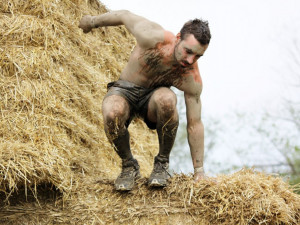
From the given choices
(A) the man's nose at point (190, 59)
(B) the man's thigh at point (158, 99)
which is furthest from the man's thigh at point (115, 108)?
(A) the man's nose at point (190, 59)

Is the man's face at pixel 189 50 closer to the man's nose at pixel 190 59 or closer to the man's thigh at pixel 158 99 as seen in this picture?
the man's nose at pixel 190 59

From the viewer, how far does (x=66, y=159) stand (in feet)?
12.3

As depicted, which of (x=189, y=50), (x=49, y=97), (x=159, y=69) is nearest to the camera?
(x=189, y=50)

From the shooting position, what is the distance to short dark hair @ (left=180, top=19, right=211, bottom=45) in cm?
347

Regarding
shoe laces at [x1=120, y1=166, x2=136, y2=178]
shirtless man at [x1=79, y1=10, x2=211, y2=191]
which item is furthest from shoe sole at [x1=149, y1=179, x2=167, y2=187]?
shoe laces at [x1=120, y1=166, x2=136, y2=178]

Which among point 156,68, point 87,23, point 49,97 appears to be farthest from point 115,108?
point 87,23

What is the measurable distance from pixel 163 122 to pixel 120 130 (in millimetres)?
387

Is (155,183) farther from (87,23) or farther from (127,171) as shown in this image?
(87,23)

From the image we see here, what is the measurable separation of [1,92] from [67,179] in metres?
1.18

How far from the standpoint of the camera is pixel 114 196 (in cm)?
363

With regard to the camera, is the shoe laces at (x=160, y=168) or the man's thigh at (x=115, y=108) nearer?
the man's thigh at (x=115, y=108)

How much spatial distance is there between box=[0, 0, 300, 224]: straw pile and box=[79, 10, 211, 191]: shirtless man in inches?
9.0

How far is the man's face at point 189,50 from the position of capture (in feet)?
11.4

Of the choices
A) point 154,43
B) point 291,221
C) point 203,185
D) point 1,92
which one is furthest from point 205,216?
point 1,92
